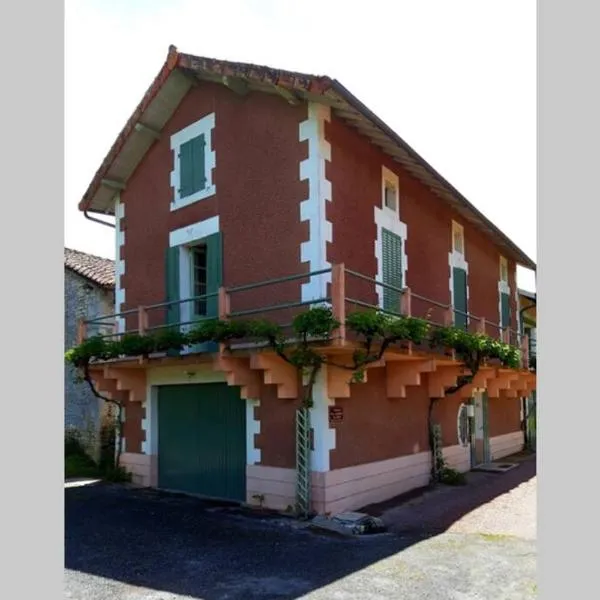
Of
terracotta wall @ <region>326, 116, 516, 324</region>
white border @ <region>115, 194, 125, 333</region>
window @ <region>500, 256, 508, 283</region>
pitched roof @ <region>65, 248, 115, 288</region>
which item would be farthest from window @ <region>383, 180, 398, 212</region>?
pitched roof @ <region>65, 248, 115, 288</region>

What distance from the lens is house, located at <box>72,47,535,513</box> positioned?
374 inches

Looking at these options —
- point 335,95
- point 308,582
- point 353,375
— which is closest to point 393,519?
point 353,375

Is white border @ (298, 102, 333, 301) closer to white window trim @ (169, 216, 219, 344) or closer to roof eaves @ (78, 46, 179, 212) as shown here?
white window trim @ (169, 216, 219, 344)

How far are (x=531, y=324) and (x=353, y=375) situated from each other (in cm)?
1438

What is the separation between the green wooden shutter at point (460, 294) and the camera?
14.4 meters

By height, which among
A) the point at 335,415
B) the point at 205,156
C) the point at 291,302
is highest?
the point at 205,156

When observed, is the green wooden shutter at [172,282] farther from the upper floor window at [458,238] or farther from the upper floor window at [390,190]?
the upper floor window at [458,238]

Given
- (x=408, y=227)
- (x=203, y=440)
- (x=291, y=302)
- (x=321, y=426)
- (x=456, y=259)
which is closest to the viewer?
(x=321, y=426)

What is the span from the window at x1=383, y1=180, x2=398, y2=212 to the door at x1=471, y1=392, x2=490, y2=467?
6.27m

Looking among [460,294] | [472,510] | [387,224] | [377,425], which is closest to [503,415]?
[460,294]

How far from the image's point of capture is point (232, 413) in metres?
10.9

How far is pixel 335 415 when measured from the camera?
9.41m

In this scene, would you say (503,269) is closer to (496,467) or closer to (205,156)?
(496,467)

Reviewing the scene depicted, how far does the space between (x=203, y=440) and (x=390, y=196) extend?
5.93 meters
